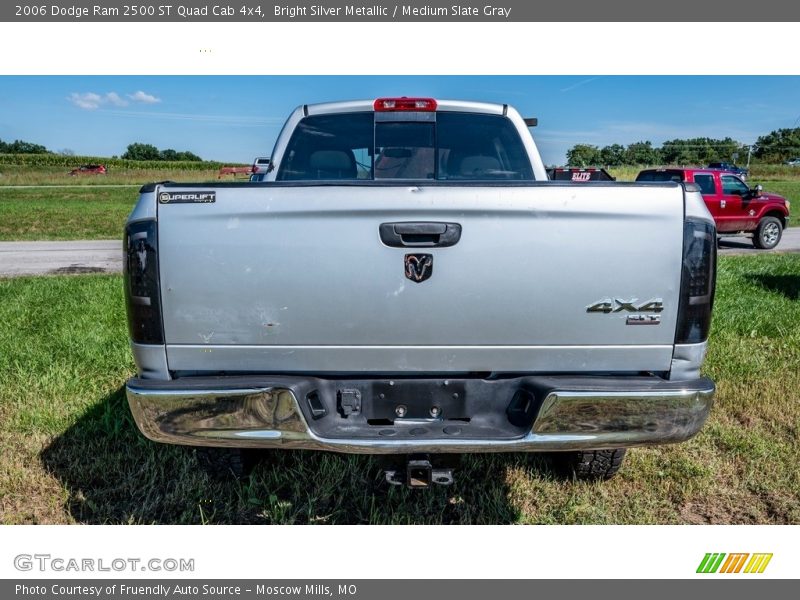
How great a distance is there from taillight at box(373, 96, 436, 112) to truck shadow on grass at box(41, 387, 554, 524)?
83.6 inches

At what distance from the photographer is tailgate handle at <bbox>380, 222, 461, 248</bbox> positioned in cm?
231

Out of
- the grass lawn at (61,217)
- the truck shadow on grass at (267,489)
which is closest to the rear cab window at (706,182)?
the truck shadow on grass at (267,489)

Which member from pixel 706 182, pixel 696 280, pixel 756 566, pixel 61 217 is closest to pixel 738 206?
pixel 706 182

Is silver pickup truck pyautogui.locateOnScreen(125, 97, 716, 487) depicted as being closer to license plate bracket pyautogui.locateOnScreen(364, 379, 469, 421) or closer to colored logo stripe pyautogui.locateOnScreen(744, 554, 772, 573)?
license plate bracket pyautogui.locateOnScreen(364, 379, 469, 421)

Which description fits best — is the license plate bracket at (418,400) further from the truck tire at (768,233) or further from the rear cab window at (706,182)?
the truck tire at (768,233)

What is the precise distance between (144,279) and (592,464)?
7.90 ft

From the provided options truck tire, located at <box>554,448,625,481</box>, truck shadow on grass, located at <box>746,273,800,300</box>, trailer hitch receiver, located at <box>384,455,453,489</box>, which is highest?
trailer hitch receiver, located at <box>384,455,453,489</box>

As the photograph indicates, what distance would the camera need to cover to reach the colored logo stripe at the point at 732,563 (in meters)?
2.77

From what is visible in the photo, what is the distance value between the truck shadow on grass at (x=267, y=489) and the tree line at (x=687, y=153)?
197 ft

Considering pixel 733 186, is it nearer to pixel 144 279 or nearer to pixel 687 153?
pixel 144 279

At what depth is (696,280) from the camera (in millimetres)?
2332

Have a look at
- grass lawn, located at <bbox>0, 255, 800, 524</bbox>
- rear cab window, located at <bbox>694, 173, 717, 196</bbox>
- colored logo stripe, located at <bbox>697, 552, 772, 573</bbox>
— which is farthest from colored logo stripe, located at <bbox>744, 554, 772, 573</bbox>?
rear cab window, located at <bbox>694, 173, 717, 196</bbox>

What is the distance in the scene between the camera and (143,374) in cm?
248

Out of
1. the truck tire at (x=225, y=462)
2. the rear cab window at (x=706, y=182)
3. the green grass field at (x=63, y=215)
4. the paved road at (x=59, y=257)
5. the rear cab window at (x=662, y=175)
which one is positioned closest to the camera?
the truck tire at (x=225, y=462)
